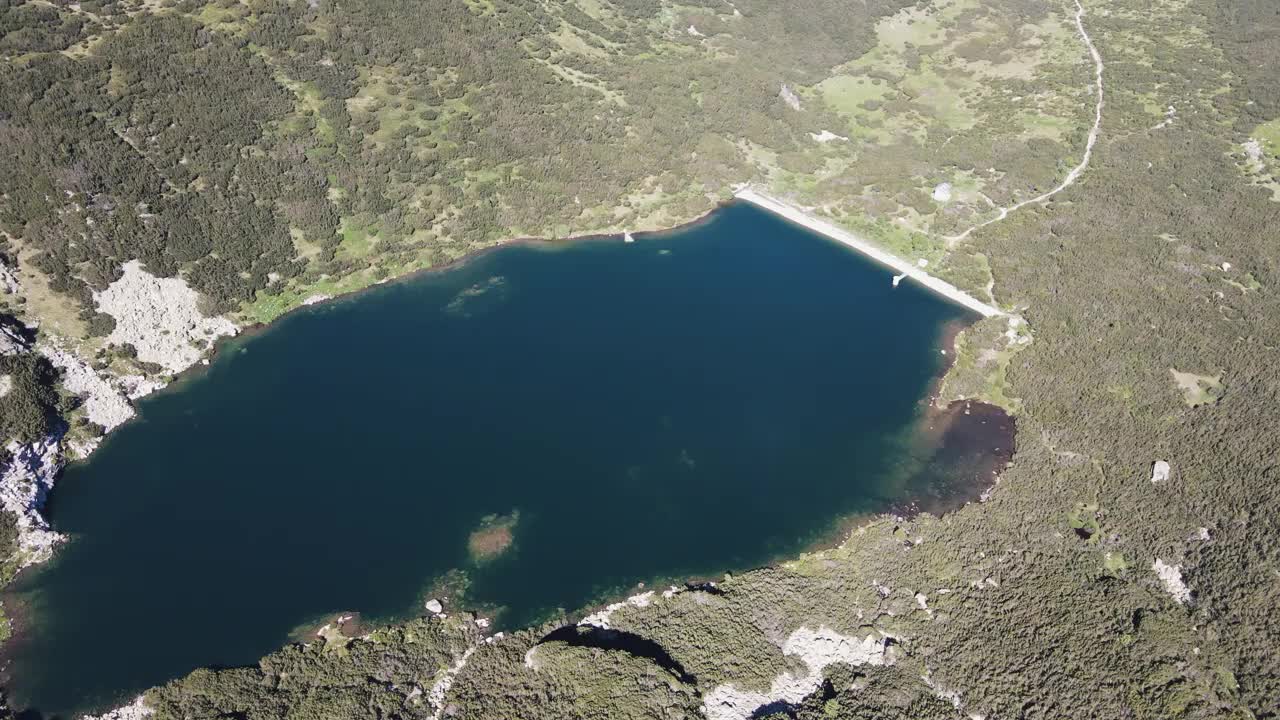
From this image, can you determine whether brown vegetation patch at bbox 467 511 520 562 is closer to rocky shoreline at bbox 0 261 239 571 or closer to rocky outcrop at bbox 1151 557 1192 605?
rocky shoreline at bbox 0 261 239 571

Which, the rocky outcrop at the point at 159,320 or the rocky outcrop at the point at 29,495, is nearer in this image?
the rocky outcrop at the point at 29,495

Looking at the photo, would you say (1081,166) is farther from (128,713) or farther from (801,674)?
(128,713)

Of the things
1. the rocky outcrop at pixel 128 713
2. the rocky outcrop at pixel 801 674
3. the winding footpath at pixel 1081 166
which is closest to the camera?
the rocky outcrop at pixel 128 713

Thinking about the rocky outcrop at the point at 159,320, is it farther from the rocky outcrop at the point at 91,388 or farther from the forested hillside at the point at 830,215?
the rocky outcrop at the point at 91,388

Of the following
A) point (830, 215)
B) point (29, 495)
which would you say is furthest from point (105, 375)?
point (830, 215)

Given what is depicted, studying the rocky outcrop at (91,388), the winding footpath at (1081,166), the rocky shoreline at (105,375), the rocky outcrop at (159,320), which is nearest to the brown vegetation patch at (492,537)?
the rocky shoreline at (105,375)

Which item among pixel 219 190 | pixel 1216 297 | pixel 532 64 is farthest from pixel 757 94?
pixel 219 190
